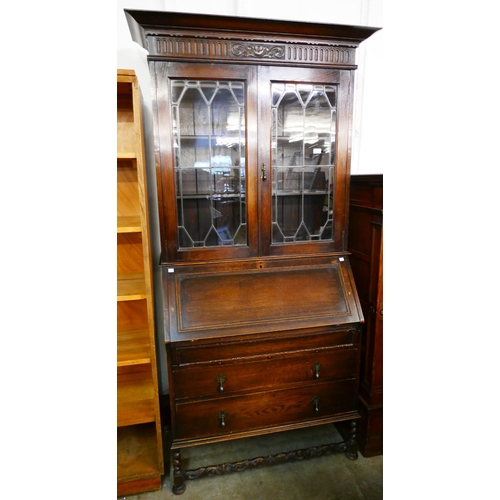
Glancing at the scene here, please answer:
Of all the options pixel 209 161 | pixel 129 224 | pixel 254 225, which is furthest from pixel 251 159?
pixel 129 224

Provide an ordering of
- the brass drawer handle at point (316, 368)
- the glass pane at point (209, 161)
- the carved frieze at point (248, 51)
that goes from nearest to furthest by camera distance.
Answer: the carved frieze at point (248, 51), the glass pane at point (209, 161), the brass drawer handle at point (316, 368)

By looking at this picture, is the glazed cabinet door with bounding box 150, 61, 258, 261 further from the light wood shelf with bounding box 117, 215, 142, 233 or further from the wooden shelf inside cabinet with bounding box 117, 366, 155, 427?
the wooden shelf inside cabinet with bounding box 117, 366, 155, 427

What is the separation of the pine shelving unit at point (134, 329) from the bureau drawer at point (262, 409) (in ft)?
0.60

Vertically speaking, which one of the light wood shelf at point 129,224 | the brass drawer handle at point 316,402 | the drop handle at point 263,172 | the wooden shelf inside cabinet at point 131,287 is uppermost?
the drop handle at point 263,172

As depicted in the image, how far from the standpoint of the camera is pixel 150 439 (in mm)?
1769

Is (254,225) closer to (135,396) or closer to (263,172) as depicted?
(263,172)

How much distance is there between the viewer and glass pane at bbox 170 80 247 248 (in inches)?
55.7

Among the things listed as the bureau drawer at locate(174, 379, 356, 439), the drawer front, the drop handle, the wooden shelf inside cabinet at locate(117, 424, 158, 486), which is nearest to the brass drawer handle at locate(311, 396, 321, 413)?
the bureau drawer at locate(174, 379, 356, 439)

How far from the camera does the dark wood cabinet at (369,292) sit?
1.60 m

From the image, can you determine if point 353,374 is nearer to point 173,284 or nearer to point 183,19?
point 173,284

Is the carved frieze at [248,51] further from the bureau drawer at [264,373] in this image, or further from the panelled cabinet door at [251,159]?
the bureau drawer at [264,373]

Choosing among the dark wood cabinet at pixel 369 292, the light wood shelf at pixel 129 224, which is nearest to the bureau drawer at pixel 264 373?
the dark wood cabinet at pixel 369 292

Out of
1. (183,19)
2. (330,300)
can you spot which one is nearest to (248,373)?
(330,300)

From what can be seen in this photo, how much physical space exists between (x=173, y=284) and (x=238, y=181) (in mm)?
561
